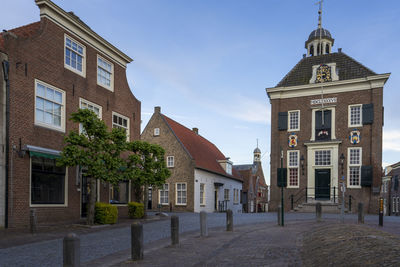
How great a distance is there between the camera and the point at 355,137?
2378 cm

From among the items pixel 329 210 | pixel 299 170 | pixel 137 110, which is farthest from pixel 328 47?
pixel 137 110

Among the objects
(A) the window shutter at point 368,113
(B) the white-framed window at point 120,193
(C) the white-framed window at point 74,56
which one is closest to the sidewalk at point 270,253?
(B) the white-framed window at point 120,193

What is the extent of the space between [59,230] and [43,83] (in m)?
6.29

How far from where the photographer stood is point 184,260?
23.0 ft

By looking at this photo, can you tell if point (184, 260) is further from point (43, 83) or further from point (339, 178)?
point (339, 178)

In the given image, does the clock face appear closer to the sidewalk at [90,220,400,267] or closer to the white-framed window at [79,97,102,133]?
the white-framed window at [79,97,102,133]

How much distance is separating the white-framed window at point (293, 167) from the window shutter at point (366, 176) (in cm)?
452

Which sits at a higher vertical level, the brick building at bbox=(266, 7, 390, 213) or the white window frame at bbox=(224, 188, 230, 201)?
the brick building at bbox=(266, 7, 390, 213)

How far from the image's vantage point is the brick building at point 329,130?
23.3m

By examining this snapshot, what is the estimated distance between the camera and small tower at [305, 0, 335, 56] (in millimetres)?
28234

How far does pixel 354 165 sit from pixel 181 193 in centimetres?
1396

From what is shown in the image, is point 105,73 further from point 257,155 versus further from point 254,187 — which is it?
point 257,155

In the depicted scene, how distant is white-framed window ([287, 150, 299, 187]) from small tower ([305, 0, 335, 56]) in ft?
30.2

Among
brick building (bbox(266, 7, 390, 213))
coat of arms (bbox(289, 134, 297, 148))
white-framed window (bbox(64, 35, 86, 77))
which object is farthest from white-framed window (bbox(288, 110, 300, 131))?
white-framed window (bbox(64, 35, 86, 77))
